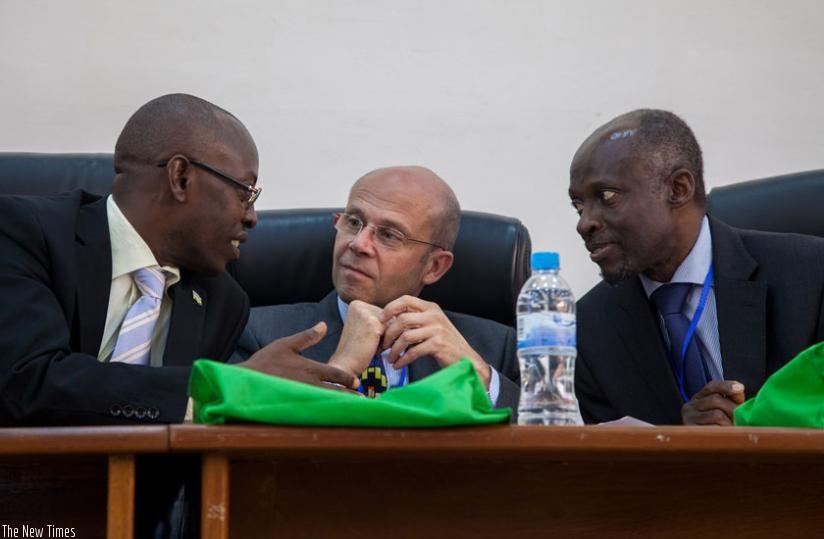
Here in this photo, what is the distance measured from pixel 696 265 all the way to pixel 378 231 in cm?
69

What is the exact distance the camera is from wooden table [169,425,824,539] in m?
1.18

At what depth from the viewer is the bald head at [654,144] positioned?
248 centimetres

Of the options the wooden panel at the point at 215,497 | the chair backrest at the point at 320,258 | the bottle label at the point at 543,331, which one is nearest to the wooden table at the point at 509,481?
the wooden panel at the point at 215,497

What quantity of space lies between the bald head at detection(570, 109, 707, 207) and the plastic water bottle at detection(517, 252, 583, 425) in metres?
0.54

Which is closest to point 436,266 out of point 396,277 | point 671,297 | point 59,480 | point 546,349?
point 396,277

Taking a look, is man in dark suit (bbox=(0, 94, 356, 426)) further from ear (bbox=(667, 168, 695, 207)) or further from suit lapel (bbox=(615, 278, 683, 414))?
Answer: ear (bbox=(667, 168, 695, 207))

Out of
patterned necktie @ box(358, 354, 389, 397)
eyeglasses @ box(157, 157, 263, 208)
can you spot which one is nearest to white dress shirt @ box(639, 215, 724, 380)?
patterned necktie @ box(358, 354, 389, 397)

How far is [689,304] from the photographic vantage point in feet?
7.77

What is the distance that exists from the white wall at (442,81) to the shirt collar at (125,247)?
2.92 feet

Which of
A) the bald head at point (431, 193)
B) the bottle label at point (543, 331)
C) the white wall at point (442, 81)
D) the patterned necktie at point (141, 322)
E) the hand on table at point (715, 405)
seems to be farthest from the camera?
the white wall at point (442, 81)

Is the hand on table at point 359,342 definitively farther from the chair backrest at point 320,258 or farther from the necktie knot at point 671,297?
the necktie knot at point 671,297

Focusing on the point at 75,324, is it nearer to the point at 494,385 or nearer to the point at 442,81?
the point at 494,385

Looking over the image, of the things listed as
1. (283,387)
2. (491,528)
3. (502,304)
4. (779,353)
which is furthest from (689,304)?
(283,387)

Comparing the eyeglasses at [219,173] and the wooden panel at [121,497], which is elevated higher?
the eyeglasses at [219,173]
